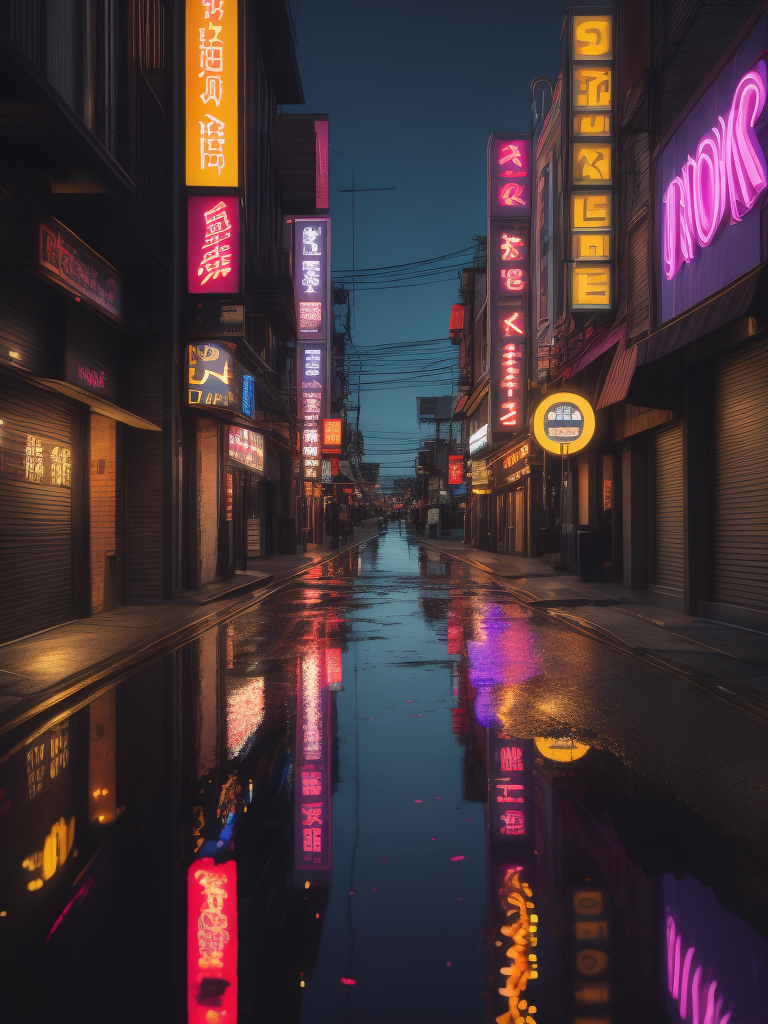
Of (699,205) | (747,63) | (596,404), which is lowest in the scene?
(596,404)

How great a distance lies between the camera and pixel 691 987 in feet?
9.94

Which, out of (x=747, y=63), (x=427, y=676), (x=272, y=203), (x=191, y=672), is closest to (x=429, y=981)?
(x=427, y=676)

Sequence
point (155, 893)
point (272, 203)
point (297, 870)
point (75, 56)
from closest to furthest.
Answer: point (155, 893) < point (297, 870) < point (75, 56) < point (272, 203)

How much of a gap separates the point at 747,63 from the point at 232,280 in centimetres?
1126

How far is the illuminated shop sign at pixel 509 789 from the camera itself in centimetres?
455

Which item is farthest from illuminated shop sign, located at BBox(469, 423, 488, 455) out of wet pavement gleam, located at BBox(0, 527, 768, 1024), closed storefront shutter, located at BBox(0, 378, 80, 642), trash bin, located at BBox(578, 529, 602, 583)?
wet pavement gleam, located at BBox(0, 527, 768, 1024)

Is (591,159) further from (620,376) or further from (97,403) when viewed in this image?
(97,403)

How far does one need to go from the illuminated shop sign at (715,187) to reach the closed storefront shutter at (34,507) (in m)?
10.4

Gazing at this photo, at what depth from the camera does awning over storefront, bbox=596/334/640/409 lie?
51.3 feet

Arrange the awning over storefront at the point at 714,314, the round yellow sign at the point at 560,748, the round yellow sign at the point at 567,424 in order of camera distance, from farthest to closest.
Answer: the round yellow sign at the point at 567,424 < the awning over storefront at the point at 714,314 < the round yellow sign at the point at 560,748

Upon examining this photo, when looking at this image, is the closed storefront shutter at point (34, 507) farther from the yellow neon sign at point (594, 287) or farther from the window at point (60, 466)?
the yellow neon sign at point (594, 287)

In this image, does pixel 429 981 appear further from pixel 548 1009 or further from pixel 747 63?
pixel 747 63

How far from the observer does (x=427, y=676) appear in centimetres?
923

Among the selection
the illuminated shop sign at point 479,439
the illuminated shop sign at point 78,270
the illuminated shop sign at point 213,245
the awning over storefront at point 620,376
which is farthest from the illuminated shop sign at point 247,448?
the illuminated shop sign at point 479,439
